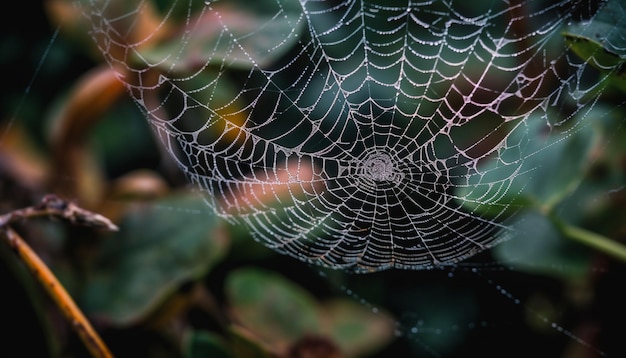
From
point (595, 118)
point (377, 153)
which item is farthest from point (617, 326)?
point (377, 153)

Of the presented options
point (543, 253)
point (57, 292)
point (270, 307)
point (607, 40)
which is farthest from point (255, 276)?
point (607, 40)

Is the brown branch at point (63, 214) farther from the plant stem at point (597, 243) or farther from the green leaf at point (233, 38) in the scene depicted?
the plant stem at point (597, 243)

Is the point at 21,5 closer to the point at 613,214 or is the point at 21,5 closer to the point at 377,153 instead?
the point at 377,153

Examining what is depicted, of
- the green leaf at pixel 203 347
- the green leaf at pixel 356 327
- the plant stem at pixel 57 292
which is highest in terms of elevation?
the green leaf at pixel 356 327

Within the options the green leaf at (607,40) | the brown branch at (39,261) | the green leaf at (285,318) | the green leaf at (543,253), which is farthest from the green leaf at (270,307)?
the green leaf at (607,40)

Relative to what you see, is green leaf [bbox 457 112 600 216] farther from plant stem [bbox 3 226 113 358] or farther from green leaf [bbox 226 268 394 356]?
plant stem [bbox 3 226 113 358]

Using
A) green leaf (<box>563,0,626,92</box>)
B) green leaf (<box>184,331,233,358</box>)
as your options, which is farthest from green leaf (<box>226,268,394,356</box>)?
green leaf (<box>563,0,626,92</box>)

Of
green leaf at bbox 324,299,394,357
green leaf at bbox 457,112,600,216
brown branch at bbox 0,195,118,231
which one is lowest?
brown branch at bbox 0,195,118,231

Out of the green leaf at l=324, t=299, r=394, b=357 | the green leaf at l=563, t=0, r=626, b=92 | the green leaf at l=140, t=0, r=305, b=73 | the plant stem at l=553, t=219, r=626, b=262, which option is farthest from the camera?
the green leaf at l=324, t=299, r=394, b=357
